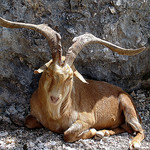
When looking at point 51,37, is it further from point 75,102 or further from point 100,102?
point 100,102

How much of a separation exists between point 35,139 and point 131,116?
2.25 metres

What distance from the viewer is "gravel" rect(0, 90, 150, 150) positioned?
513 centimetres

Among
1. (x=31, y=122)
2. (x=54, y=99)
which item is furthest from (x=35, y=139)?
(x=54, y=99)

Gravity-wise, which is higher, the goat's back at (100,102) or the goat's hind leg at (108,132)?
the goat's back at (100,102)

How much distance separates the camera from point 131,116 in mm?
6148

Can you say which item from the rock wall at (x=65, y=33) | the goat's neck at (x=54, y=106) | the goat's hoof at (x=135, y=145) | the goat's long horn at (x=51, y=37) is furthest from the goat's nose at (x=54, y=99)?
the goat's hoof at (x=135, y=145)

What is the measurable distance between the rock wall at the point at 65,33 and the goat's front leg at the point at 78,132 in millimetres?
1440

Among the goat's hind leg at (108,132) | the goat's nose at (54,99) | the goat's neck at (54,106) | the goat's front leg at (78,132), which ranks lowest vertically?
the goat's hind leg at (108,132)

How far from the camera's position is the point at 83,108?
597 centimetres

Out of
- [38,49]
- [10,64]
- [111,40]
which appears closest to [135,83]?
[111,40]

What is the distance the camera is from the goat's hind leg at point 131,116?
5.77m

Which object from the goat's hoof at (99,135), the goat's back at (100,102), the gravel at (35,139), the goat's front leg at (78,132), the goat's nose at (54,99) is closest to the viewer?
the goat's nose at (54,99)

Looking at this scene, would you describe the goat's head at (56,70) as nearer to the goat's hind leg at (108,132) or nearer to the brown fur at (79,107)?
the brown fur at (79,107)

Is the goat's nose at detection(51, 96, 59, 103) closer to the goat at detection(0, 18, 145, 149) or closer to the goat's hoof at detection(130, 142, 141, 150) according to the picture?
the goat at detection(0, 18, 145, 149)
